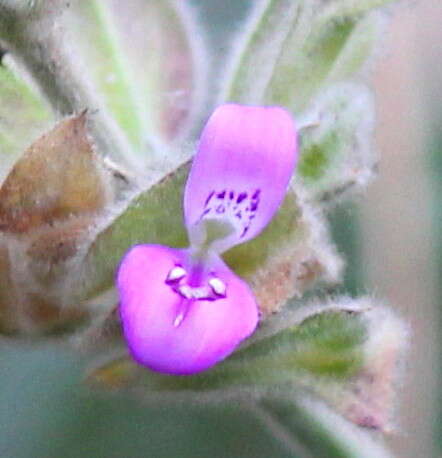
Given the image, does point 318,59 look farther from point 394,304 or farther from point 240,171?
point 394,304

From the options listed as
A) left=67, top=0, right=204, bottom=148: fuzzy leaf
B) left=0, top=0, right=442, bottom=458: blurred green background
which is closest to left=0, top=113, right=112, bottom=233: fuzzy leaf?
left=67, top=0, right=204, bottom=148: fuzzy leaf

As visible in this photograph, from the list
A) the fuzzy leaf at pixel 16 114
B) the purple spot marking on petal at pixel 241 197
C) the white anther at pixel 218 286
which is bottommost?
the white anther at pixel 218 286

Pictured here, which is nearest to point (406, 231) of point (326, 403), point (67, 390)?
point (67, 390)

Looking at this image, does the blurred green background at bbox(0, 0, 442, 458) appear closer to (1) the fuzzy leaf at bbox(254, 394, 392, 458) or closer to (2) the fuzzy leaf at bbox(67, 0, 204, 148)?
(2) the fuzzy leaf at bbox(67, 0, 204, 148)

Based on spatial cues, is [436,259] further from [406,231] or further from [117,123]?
[117,123]

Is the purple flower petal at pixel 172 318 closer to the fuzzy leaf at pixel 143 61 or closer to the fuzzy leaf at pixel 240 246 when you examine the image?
the fuzzy leaf at pixel 240 246

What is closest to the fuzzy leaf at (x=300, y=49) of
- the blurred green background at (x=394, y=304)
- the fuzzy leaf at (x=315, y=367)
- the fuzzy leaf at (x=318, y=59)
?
the fuzzy leaf at (x=318, y=59)

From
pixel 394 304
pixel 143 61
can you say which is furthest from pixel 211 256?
pixel 394 304
